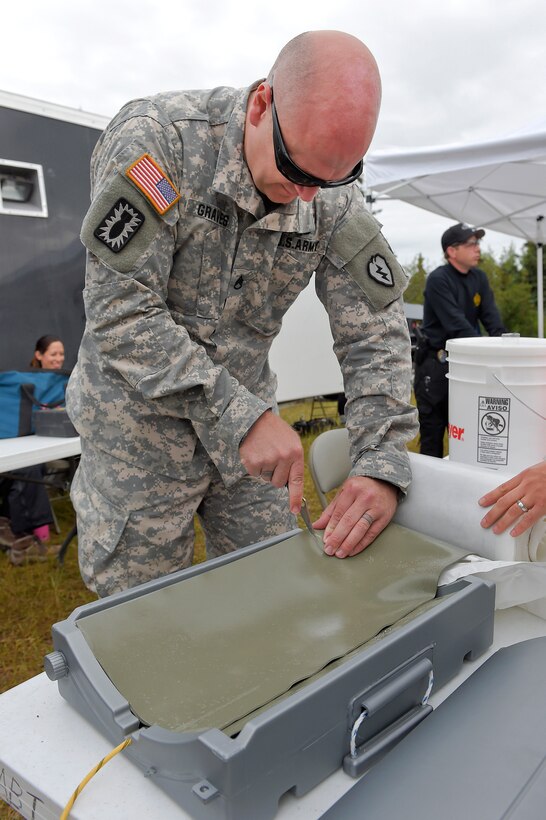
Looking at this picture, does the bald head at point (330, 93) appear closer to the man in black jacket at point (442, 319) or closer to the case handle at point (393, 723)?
the case handle at point (393, 723)

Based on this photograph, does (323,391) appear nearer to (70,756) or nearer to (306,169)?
(306,169)

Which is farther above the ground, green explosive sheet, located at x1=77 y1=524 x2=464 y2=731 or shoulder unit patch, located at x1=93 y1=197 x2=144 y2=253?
shoulder unit patch, located at x1=93 y1=197 x2=144 y2=253

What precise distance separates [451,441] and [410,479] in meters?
0.23

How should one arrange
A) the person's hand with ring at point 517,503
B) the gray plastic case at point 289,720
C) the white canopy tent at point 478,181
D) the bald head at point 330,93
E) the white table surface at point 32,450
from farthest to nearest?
the white canopy tent at point 478,181, the white table surface at point 32,450, the person's hand with ring at point 517,503, the bald head at point 330,93, the gray plastic case at point 289,720

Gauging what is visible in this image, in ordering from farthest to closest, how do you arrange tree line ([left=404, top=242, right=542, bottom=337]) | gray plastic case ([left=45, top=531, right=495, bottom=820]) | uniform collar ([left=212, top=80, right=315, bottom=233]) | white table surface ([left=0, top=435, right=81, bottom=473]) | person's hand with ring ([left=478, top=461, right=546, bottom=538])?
tree line ([left=404, top=242, right=542, bottom=337]) → white table surface ([left=0, top=435, right=81, bottom=473]) → uniform collar ([left=212, top=80, right=315, bottom=233]) → person's hand with ring ([left=478, top=461, right=546, bottom=538]) → gray plastic case ([left=45, top=531, right=495, bottom=820])

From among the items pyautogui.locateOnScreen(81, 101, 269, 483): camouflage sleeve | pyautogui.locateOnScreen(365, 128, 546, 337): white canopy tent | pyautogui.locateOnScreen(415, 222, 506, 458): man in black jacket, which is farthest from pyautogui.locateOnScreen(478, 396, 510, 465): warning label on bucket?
pyautogui.locateOnScreen(365, 128, 546, 337): white canopy tent

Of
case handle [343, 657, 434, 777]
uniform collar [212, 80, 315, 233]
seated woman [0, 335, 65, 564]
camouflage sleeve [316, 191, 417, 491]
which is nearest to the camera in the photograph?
case handle [343, 657, 434, 777]

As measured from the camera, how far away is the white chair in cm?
146

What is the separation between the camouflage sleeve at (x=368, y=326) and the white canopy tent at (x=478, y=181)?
388 cm

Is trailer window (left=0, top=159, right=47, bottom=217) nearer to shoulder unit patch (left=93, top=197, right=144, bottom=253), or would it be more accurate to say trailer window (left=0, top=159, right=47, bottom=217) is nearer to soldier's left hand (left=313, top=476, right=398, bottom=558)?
shoulder unit patch (left=93, top=197, right=144, bottom=253)

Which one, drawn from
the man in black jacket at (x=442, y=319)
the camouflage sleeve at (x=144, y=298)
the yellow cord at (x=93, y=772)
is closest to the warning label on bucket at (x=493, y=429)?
the camouflage sleeve at (x=144, y=298)

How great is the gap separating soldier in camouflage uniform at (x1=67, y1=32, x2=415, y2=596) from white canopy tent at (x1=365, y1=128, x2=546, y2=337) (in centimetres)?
397

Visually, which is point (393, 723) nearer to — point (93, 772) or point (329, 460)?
point (93, 772)

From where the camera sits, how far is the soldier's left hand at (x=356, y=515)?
3.66ft
